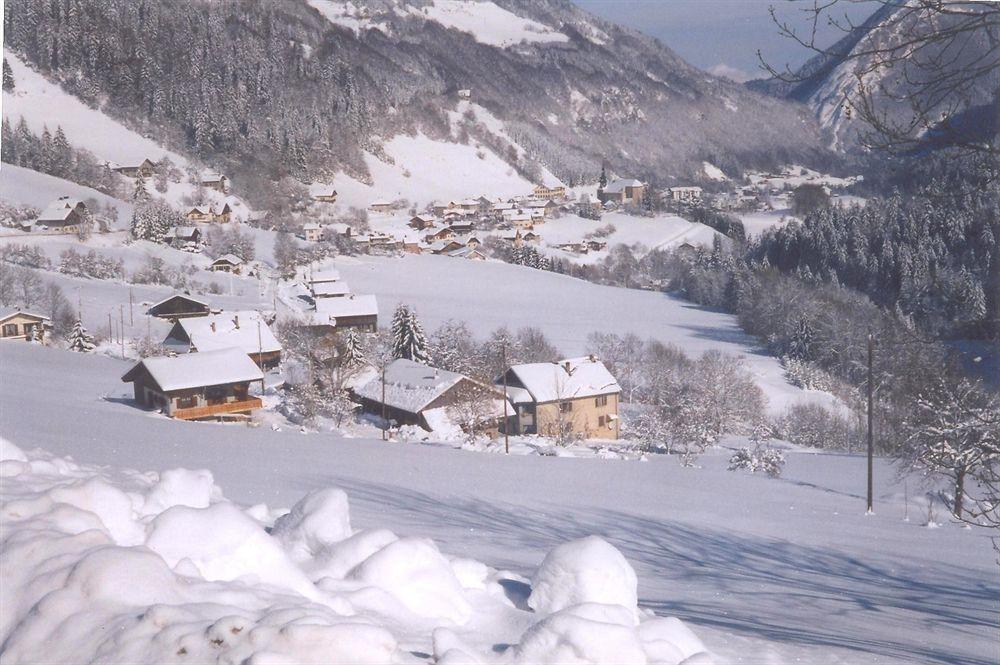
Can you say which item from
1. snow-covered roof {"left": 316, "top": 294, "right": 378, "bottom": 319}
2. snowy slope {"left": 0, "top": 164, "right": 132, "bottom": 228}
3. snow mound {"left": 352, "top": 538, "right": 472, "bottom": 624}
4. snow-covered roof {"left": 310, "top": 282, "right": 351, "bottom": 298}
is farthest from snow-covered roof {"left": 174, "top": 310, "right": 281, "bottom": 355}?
snow mound {"left": 352, "top": 538, "right": 472, "bottom": 624}

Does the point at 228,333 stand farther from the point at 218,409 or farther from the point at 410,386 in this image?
the point at 218,409

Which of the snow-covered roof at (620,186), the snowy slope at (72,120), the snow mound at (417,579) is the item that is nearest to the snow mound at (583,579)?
the snow mound at (417,579)

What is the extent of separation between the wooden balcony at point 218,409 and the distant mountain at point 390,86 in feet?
31.6

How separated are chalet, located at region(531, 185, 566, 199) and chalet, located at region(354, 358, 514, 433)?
36641mm

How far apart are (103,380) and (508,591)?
8516mm

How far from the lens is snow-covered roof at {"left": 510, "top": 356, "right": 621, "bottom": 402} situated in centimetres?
1151

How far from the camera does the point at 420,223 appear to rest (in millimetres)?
32594

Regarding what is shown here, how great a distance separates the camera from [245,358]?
9562 millimetres

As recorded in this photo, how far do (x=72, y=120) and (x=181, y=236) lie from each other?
15.1 m

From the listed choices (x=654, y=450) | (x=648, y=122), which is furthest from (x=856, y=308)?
(x=648, y=122)

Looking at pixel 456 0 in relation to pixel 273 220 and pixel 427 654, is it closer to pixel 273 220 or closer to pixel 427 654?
pixel 273 220

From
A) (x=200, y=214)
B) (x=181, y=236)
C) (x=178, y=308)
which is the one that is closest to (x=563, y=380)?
(x=178, y=308)

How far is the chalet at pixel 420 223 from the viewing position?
105 ft

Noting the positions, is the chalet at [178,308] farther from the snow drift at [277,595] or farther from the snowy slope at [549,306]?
the snow drift at [277,595]
